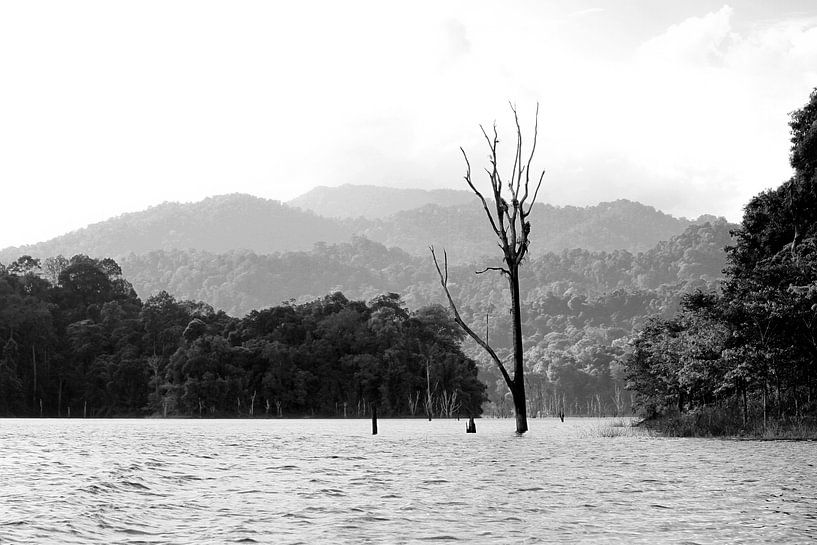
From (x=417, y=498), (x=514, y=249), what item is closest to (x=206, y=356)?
(x=514, y=249)

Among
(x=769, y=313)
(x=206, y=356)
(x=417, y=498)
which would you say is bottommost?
(x=417, y=498)

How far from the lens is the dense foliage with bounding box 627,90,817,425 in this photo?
3659cm

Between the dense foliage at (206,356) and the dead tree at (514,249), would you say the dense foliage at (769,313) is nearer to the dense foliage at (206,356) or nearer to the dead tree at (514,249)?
the dead tree at (514,249)

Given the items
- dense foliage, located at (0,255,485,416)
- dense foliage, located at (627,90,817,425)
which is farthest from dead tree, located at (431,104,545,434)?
dense foliage, located at (0,255,485,416)

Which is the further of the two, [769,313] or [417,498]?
[769,313]

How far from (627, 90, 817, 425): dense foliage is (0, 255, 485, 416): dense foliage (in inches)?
3061

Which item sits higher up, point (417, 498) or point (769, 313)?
point (769, 313)

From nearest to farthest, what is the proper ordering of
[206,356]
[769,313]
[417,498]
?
1. [417,498]
2. [769,313]
3. [206,356]

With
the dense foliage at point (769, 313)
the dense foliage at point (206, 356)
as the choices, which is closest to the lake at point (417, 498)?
the dense foliage at point (769, 313)

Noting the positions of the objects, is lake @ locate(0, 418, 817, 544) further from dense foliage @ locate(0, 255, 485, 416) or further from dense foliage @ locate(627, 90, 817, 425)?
dense foliage @ locate(0, 255, 485, 416)

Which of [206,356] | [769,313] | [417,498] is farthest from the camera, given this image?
[206,356]

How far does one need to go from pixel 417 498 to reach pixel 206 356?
11010cm

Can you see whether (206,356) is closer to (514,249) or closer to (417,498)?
(514,249)

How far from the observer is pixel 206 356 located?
123 metres
